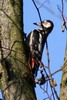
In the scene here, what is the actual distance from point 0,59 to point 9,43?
27 centimetres

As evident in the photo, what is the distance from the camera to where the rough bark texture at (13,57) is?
2.90 m

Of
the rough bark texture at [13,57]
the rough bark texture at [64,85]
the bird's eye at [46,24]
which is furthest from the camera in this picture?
the bird's eye at [46,24]

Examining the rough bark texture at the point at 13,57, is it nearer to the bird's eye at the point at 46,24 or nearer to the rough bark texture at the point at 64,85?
the rough bark texture at the point at 64,85

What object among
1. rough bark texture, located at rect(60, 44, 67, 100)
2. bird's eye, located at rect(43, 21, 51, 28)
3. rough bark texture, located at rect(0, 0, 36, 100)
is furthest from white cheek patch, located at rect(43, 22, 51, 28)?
rough bark texture, located at rect(60, 44, 67, 100)

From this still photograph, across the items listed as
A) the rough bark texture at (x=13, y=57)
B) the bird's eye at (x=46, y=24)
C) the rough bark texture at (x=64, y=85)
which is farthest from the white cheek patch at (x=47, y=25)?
the rough bark texture at (x=64, y=85)

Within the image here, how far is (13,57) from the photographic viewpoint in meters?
3.08

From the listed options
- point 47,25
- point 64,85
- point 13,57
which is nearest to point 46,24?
point 47,25

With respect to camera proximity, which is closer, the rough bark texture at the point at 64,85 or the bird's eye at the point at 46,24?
the rough bark texture at the point at 64,85

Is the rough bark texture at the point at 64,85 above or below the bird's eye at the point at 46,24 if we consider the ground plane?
below

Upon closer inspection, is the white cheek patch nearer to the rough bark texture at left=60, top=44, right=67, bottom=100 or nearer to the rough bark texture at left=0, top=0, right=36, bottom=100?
the rough bark texture at left=0, top=0, right=36, bottom=100

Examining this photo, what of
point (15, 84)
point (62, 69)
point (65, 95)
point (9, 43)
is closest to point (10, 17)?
point (9, 43)

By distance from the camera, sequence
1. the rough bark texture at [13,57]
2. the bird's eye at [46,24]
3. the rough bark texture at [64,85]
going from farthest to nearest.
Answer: the bird's eye at [46,24] → the rough bark texture at [13,57] → the rough bark texture at [64,85]

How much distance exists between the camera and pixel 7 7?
11.1 feet

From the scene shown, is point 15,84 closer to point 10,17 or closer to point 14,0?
point 10,17
